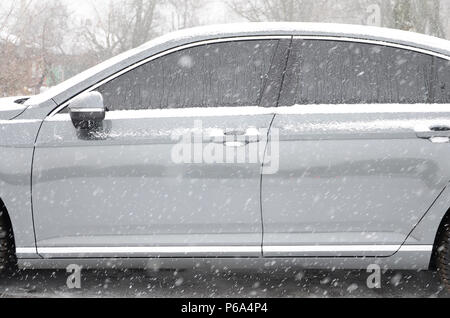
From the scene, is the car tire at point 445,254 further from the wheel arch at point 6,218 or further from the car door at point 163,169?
the wheel arch at point 6,218

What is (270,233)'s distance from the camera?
383 cm

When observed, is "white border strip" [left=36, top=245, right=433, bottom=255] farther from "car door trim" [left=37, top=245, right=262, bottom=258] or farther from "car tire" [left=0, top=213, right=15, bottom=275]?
"car tire" [left=0, top=213, right=15, bottom=275]

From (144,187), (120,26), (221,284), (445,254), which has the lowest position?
(221,284)

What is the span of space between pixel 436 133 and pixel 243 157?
1.12 m

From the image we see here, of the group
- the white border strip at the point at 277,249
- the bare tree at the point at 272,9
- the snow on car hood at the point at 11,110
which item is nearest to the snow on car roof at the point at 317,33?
the snow on car hood at the point at 11,110

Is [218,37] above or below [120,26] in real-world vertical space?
below

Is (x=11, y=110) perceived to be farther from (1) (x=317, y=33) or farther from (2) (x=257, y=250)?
(1) (x=317, y=33)

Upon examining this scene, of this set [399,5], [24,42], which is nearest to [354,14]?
[399,5]

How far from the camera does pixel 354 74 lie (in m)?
3.96

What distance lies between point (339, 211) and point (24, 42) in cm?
1724

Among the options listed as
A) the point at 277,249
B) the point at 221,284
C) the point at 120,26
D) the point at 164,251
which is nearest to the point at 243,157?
the point at 277,249

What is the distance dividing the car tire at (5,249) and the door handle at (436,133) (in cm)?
251

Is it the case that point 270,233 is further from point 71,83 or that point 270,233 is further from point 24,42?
point 24,42

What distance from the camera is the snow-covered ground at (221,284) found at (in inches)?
169
